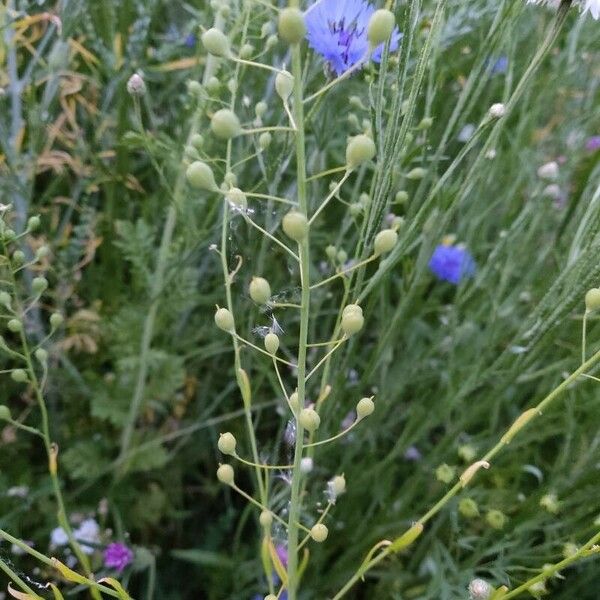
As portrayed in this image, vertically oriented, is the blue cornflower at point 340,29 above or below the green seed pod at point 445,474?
above

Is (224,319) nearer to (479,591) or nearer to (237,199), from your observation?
(237,199)

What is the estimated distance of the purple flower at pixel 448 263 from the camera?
2.89 ft

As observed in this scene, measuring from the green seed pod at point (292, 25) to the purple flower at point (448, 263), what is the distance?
0.62 m

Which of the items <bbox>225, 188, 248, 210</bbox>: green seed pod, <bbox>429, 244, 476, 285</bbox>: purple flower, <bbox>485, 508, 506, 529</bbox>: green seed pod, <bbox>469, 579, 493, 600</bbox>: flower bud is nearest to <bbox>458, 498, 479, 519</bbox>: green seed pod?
<bbox>485, 508, 506, 529</bbox>: green seed pod

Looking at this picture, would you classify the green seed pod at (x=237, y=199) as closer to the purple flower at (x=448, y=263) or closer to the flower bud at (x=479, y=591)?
the flower bud at (x=479, y=591)

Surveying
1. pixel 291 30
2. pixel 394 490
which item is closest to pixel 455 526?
pixel 394 490

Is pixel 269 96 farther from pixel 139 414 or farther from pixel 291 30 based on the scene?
pixel 291 30

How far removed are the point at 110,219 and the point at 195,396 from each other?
0.85 feet

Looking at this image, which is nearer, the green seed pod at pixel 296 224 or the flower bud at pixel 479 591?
the green seed pod at pixel 296 224

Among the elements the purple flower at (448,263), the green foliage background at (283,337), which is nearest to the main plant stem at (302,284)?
the green foliage background at (283,337)

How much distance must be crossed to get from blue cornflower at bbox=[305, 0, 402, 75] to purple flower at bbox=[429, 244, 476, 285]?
367 millimetres

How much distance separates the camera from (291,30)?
0.27m

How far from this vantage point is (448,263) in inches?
35.4

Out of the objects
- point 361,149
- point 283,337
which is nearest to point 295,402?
point 361,149
